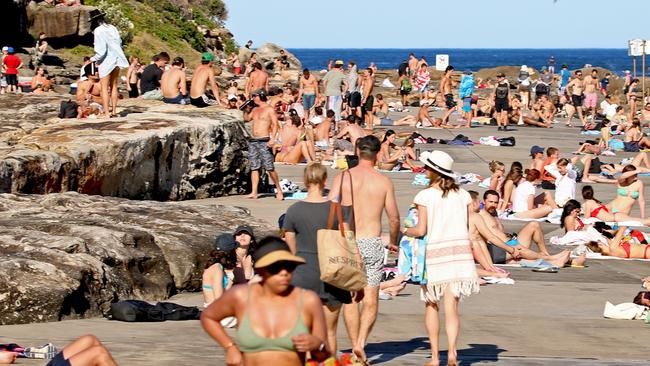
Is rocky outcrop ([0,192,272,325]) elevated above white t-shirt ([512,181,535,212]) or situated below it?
above

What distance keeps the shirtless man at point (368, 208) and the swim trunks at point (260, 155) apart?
36.4 feet

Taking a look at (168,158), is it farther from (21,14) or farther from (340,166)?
(21,14)

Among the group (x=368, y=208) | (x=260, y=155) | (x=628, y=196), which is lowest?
(x=628, y=196)

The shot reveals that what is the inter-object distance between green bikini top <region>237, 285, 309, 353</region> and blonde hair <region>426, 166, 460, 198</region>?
340 centimetres

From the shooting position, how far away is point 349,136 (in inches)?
1082

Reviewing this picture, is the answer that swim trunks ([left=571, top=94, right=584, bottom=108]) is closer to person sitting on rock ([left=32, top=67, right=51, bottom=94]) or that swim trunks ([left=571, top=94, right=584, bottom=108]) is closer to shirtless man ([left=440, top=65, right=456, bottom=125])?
shirtless man ([left=440, top=65, right=456, bottom=125])

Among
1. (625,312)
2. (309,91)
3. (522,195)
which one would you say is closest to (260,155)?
(522,195)

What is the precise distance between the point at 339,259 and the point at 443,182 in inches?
50.4

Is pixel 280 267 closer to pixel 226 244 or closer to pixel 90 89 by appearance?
pixel 226 244

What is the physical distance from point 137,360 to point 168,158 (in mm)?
11307

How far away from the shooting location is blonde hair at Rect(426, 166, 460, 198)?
9508 mm

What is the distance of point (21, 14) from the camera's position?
40.1 meters

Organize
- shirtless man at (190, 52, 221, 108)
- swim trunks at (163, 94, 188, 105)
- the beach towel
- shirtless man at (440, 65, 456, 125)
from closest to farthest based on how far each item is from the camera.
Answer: the beach towel → shirtless man at (190, 52, 221, 108) → swim trunks at (163, 94, 188, 105) → shirtless man at (440, 65, 456, 125)

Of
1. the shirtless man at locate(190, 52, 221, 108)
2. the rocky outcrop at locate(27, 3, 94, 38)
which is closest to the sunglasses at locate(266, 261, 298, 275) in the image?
the shirtless man at locate(190, 52, 221, 108)
